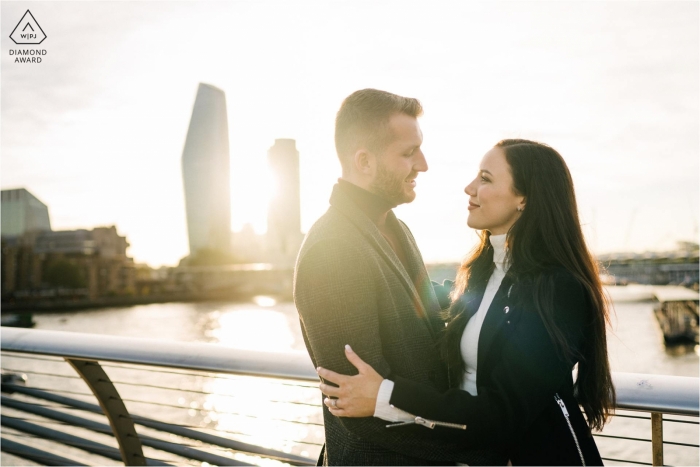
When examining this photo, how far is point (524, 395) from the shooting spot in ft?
5.09

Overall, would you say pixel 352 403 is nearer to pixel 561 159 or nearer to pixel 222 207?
pixel 561 159

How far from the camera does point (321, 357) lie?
164 centimetres

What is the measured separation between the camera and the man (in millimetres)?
1620

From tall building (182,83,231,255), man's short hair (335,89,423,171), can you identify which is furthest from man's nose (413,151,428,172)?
tall building (182,83,231,255)

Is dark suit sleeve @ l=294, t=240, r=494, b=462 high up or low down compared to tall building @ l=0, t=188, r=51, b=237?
down

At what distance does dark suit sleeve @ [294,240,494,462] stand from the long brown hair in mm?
278

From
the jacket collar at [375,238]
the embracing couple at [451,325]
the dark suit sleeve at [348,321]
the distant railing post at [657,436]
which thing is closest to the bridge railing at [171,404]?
the distant railing post at [657,436]

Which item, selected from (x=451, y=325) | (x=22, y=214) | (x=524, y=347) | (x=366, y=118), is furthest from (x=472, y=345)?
(x=22, y=214)

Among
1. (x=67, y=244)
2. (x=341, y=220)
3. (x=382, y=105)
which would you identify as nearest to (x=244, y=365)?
(x=341, y=220)

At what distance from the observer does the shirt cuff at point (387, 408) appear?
1573 millimetres

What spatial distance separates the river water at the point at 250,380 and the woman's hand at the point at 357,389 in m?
0.50

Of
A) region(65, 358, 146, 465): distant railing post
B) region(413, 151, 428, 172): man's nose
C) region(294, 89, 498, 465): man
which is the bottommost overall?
region(65, 358, 146, 465): distant railing post

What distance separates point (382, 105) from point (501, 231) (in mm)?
563

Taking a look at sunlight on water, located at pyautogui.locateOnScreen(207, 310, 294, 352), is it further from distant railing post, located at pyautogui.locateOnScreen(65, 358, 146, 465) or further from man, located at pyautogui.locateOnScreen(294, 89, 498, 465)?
man, located at pyautogui.locateOnScreen(294, 89, 498, 465)
